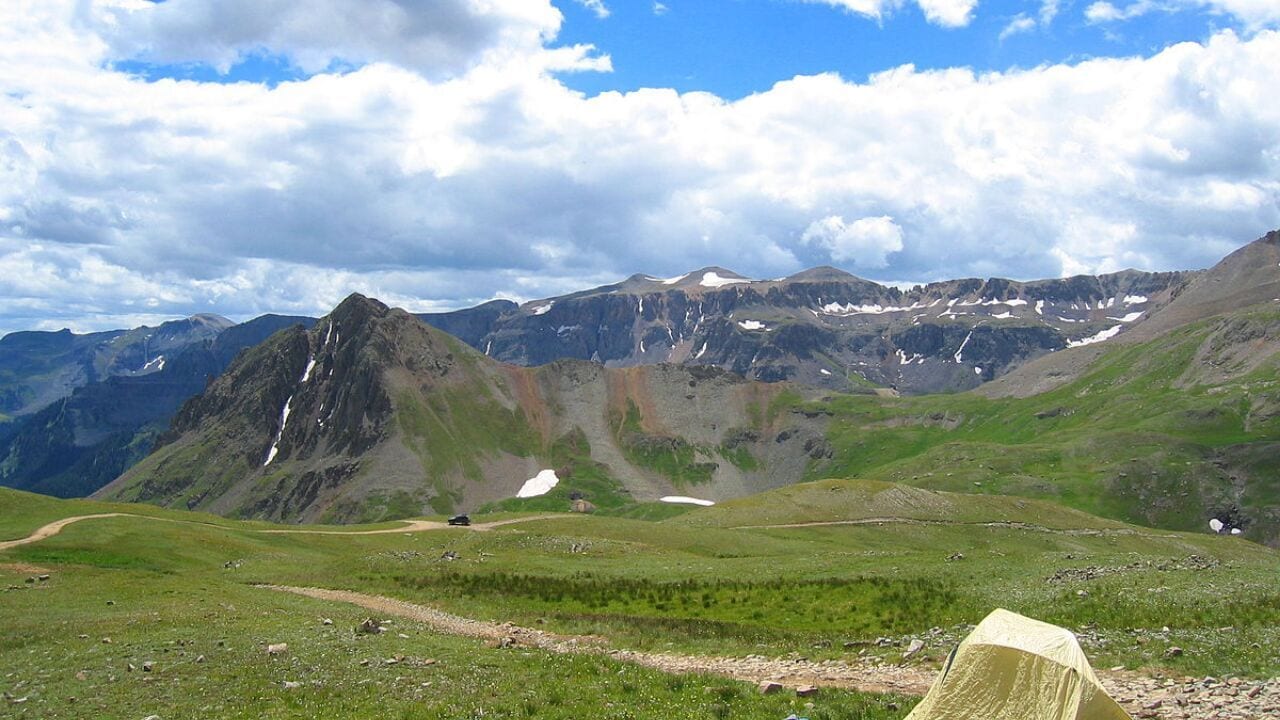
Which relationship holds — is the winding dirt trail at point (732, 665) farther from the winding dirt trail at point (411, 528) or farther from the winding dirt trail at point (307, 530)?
the winding dirt trail at point (411, 528)

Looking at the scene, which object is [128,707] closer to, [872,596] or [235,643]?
[235,643]

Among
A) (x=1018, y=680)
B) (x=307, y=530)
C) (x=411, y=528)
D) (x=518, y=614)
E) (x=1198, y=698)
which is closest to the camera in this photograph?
(x=1018, y=680)

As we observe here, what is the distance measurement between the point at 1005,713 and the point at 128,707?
23713 millimetres

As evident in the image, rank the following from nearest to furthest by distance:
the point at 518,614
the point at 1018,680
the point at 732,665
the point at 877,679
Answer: the point at 1018,680 → the point at 877,679 → the point at 732,665 → the point at 518,614

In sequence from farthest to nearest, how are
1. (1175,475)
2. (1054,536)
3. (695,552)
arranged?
(1175,475) < (1054,536) < (695,552)

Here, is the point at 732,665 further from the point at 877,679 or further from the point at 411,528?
the point at 411,528

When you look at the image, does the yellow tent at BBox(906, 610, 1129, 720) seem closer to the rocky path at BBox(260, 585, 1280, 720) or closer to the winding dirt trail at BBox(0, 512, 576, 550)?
the rocky path at BBox(260, 585, 1280, 720)

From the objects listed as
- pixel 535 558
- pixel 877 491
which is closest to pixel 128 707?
pixel 535 558

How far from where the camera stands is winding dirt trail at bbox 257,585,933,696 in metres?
26.7

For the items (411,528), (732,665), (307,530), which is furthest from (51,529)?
(732,665)

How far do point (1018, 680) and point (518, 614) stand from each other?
30.4 m

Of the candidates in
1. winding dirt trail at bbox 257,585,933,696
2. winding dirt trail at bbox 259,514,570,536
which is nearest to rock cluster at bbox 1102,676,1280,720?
winding dirt trail at bbox 257,585,933,696

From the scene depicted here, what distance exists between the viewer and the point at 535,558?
6669 centimetres

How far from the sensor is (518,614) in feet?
145
